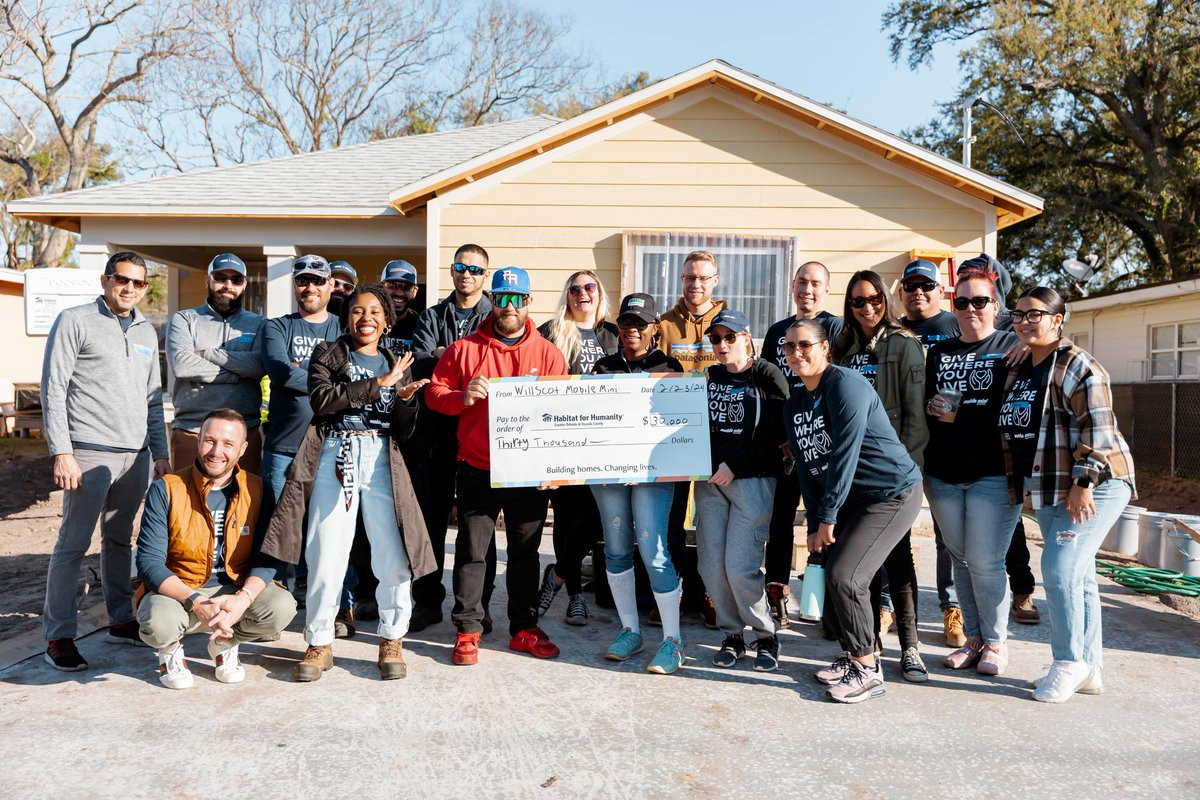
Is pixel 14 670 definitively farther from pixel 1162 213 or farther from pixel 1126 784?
pixel 1162 213

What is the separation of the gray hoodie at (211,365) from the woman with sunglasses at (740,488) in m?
2.67

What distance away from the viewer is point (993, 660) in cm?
456

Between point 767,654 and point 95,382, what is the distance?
12.6 ft

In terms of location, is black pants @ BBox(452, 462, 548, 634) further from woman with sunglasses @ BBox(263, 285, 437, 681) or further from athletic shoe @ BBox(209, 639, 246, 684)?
athletic shoe @ BBox(209, 639, 246, 684)

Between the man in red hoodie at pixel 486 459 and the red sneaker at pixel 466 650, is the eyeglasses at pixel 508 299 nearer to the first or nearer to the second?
the man in red hoodie at pixel 486 459

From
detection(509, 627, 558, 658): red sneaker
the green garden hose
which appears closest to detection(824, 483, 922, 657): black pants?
detection(509, 627, 558, 658): red sneaker

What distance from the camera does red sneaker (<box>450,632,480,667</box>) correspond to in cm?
458

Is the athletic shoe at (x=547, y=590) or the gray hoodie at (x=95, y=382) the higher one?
the gray hoodie at (x=95, y=382)

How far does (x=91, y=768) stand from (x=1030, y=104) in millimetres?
28682

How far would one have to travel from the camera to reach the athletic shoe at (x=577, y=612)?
543cm

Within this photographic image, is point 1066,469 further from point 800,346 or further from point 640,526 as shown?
point 640,526

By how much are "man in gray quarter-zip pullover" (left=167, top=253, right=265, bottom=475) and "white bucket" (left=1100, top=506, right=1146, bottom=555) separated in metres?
7.48

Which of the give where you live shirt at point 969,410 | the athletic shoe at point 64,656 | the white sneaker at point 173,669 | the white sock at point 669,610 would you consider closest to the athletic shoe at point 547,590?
the white sock at point 669,610

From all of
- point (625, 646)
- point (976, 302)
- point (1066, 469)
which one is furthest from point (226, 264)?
point (1066, 469)
